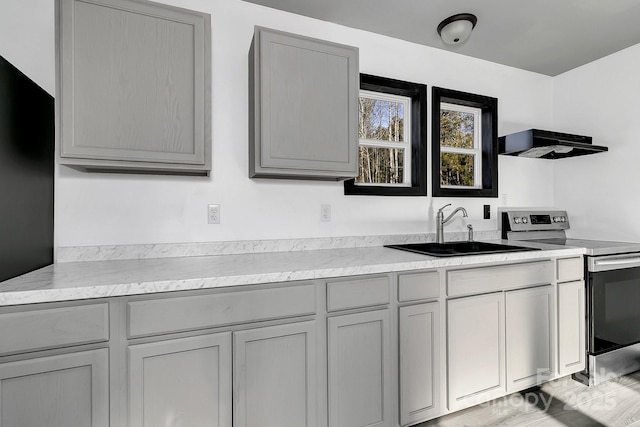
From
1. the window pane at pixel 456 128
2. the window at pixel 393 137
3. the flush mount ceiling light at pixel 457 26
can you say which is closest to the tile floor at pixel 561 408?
the window at pixel 393 137

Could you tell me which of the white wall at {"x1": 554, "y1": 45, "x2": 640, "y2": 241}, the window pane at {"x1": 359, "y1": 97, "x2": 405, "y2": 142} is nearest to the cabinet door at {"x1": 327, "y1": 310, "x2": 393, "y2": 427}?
the window pane at {"x1": 359, "y1": 97, "x2": 405, "y2": 142}

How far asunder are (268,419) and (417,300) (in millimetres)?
903

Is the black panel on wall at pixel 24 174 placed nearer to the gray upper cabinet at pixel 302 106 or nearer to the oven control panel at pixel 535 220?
the gray upper cabinet at pixel 302 106

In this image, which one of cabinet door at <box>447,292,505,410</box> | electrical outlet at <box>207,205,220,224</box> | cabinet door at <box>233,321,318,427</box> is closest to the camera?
cabinet door at <box>233,321,318,427</box>

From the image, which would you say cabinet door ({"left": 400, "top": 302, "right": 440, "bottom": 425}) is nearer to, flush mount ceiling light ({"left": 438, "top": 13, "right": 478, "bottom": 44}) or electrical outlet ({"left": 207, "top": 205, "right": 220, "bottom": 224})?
electrical outlet ({"left": 207, "top": 205, "right": 220, "bottom": 224})

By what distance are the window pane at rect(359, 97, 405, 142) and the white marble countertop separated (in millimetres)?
976

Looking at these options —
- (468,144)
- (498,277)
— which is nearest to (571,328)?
(498,277)

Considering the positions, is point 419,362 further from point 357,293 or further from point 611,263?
point 611,263

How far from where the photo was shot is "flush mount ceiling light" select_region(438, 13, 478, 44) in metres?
2.20

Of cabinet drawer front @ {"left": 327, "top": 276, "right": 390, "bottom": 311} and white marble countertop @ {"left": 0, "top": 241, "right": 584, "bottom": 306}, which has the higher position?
white marble countertop @ {"left": 0, "top": 241, "right": 584, "bottom": 306}

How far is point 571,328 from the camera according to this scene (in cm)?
228

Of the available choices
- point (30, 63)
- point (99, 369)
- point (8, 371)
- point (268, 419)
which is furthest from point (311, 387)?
point (30, 63)

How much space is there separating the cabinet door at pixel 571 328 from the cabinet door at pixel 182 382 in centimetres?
215

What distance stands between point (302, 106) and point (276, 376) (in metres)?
1.36
